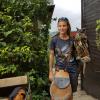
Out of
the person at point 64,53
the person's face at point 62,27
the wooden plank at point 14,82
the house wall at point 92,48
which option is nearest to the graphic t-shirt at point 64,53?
the person at point 64,53

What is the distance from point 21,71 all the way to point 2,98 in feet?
6.88

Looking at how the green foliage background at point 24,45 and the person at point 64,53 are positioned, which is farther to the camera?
the green foliage background at point 24,45

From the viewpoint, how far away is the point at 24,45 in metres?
8.84

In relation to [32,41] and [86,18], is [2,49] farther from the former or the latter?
[86,18]

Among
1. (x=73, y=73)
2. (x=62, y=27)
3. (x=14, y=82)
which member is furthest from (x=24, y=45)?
(x=73, y=73)

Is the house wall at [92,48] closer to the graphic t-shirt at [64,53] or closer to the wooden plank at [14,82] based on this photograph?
the graphic t-shirt at [64,53]

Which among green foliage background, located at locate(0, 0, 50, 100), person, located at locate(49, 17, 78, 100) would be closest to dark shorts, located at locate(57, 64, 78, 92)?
person, located at locate(49, 17, 78, 100)

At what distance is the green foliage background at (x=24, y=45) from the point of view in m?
8.55

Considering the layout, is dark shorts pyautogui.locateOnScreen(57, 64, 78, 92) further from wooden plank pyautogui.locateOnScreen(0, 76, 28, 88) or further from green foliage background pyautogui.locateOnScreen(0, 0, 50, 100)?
green foliage background pyautogui.locateOnScreen(0, 0, 50, 100)

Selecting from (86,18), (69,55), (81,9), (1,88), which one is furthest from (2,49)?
(81,9)

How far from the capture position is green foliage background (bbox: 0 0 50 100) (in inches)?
337

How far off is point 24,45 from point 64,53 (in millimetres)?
2483

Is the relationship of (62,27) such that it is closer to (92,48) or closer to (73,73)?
(73,73)

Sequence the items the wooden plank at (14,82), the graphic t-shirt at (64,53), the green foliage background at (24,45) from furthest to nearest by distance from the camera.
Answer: the green foliage background at (24,45), the wooden plank at (14,82), the graphic t-shirt at (64,53)
